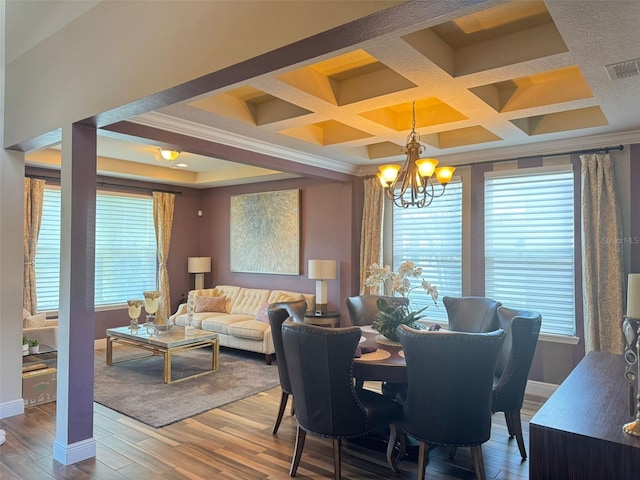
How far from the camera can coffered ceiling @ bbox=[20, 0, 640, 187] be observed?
7.86ft

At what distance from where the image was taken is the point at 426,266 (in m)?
5.50

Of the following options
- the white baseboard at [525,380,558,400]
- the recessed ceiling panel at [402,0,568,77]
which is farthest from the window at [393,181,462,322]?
the recessed ceiling panel at [402,0,568,77]

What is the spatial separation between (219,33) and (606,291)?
13.5ft

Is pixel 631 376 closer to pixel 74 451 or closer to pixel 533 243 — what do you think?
pixel 533 243

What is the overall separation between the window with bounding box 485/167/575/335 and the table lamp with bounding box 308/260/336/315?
77.9 inches

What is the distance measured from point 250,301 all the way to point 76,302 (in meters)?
3.87

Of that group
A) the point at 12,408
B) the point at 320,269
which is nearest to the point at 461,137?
the point at 320,269

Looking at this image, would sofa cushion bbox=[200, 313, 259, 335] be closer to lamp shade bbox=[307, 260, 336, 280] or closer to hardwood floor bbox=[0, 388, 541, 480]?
lamp shade bbox=[307, 260, 336, 280]

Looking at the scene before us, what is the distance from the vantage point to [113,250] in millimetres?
6945

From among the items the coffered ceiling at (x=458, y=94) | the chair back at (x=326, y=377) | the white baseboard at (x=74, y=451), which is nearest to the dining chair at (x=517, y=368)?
Result: the chair back at (x=326, y=377)

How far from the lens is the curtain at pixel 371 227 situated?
5.81m

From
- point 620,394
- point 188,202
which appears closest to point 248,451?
point 620,394

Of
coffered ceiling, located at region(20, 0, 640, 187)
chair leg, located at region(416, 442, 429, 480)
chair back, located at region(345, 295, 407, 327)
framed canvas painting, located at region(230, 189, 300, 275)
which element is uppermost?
coffered ceiling, located at region(20, 0, 640, 187)

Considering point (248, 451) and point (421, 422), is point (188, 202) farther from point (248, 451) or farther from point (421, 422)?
point (421, 422)
